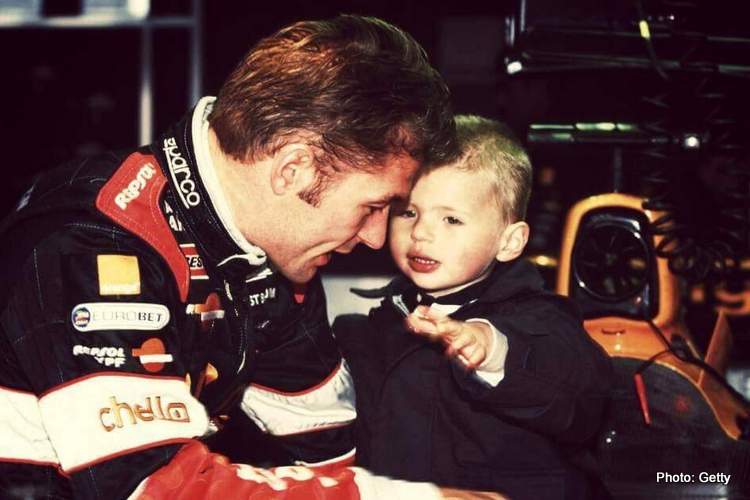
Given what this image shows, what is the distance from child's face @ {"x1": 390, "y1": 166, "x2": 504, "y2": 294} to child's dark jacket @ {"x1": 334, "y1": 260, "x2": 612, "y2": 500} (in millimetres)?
57

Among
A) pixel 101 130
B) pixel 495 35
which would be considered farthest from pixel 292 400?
pixel 101 130

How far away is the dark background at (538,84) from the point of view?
1.57 meters

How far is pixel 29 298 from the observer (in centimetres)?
114

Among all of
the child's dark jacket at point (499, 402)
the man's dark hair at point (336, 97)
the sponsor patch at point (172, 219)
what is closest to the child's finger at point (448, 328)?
the child's dark jacket at point (499, 402)

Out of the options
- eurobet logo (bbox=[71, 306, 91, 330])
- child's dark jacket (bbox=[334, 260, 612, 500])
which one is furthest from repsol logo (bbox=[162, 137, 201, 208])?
child's dark jacket (bbox=[334, 260, 612, 500])

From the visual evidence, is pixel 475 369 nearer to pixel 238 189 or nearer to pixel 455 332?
pixel 455 332

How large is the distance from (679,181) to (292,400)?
0.90m

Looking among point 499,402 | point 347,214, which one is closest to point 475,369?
point 499,402

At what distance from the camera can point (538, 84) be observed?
2.88 metres

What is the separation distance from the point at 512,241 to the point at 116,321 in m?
0.67

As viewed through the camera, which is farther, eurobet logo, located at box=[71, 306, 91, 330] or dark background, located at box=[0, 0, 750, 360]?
dark background, located at box=[0, 0, 750, 360]

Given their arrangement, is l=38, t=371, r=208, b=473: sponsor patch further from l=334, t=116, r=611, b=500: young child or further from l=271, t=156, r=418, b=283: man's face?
l=334, t=116, r=611, b=500: young child

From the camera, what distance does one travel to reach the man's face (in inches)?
51.9

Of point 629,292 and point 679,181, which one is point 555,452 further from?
point 679,181
